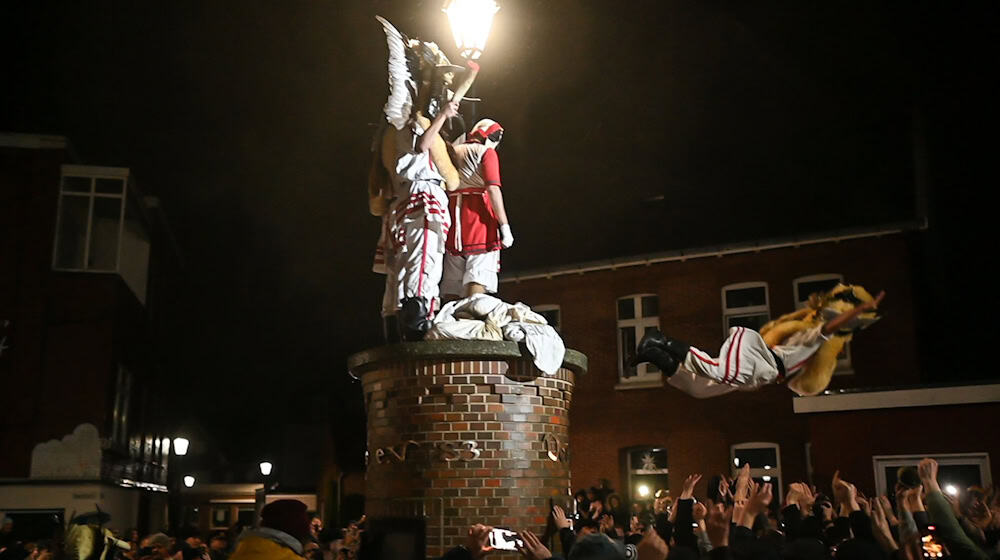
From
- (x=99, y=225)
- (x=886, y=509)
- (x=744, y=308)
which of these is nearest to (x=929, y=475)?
(x=886, y=509)

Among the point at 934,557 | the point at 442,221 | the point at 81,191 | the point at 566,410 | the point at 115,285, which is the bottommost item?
the point at 934,557

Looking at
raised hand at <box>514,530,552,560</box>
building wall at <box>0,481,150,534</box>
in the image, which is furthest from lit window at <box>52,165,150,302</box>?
raised hand at <box>514,530,552,560</box>

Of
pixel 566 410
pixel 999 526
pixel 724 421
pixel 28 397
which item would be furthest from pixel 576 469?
pixel 999 526

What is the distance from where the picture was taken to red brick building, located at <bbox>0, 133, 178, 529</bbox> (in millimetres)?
21406

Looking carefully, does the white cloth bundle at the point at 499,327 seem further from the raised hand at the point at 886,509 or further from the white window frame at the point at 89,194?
the white window frame at the point at 89,194

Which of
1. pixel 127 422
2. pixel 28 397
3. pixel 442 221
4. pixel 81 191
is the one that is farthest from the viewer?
pixel 127 422

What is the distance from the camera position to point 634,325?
979 inches

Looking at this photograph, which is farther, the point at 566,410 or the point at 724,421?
the point at 724,421

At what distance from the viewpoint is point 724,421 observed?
75.6 feet

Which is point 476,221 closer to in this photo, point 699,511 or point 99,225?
point 699,511

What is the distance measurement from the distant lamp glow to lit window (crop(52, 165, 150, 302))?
16.6 meters

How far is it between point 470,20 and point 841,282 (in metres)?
16.1

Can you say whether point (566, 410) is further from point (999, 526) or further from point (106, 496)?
point (106, 496)

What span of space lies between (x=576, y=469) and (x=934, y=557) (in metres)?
19.1
